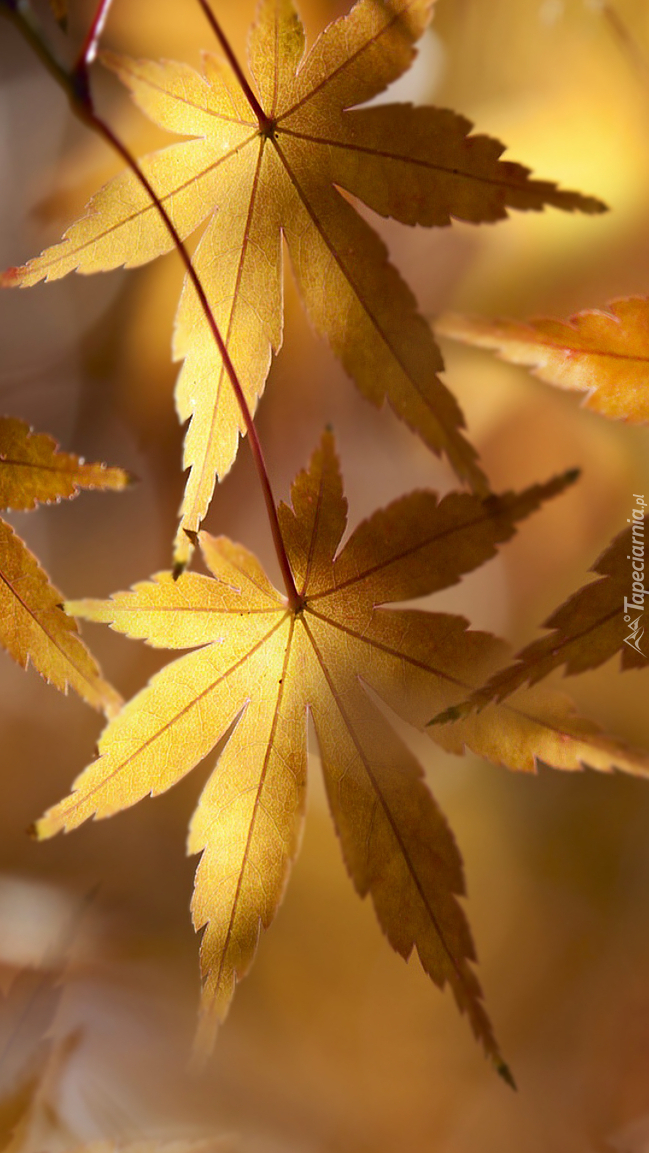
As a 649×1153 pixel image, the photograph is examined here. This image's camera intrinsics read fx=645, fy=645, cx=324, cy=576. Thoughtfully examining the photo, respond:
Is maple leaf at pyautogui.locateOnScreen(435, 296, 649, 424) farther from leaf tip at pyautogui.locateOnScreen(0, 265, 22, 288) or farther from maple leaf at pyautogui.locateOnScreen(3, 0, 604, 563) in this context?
leaf tip at pyautogui.locateOnScreen(0, 265, 22, 288)

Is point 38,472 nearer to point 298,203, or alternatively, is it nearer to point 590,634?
point 298,203

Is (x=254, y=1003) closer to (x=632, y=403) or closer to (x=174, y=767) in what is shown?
(x=174, y=767)

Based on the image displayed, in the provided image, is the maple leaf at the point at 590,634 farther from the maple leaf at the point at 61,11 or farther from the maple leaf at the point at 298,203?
the maple leaf at the point at 61,11

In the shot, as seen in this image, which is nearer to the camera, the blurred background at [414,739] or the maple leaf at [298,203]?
the maple leaf at [298,203]

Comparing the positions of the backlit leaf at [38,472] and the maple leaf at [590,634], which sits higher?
the backlit leaf at [38,472]

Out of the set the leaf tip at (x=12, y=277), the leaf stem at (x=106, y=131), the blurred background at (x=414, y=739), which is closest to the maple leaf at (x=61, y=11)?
the leaf stem at (x=106, y=131)

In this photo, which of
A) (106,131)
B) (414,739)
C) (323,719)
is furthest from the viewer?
(414,739)

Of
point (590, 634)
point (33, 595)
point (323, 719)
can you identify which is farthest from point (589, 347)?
point (33, 595)
